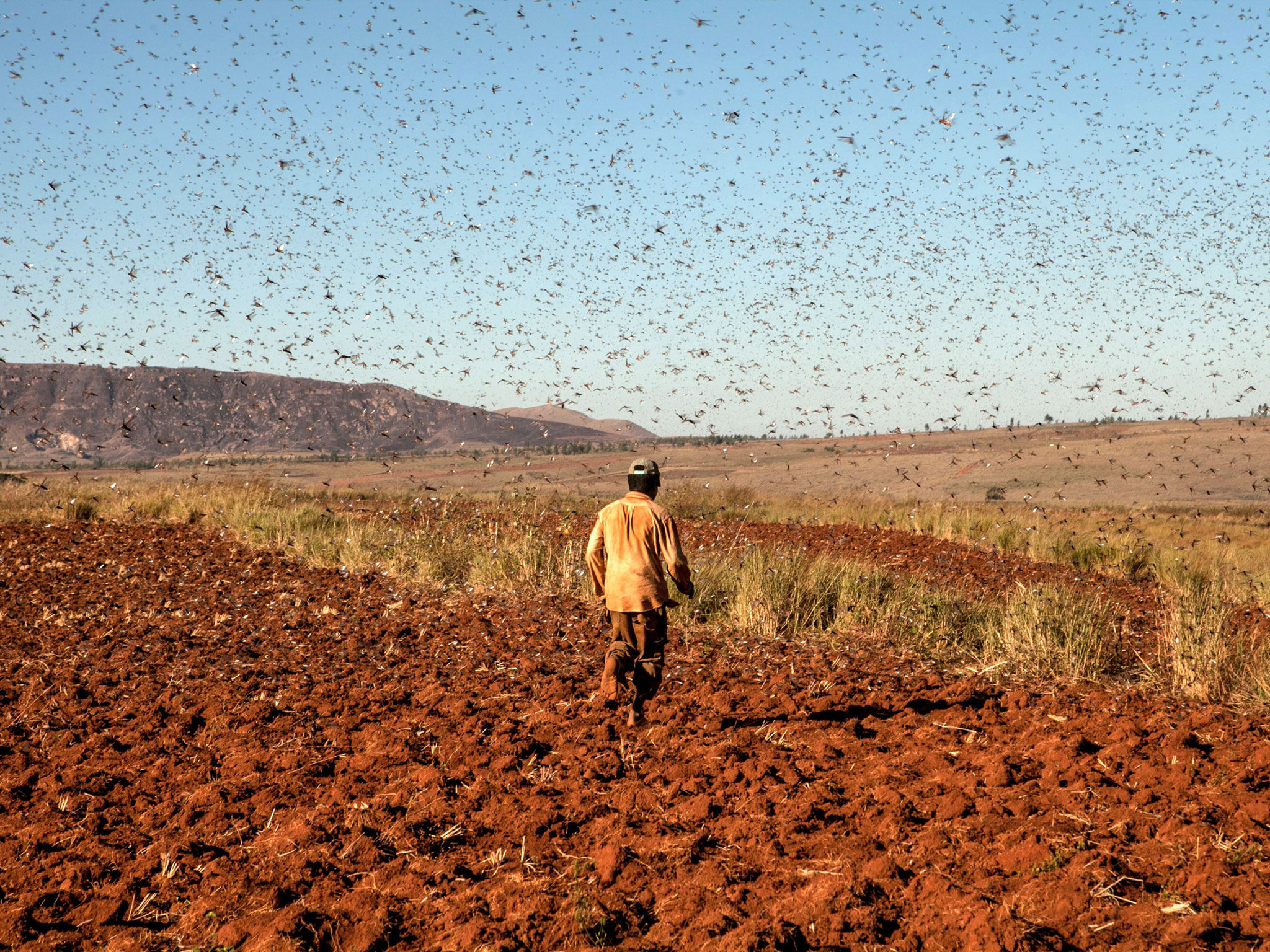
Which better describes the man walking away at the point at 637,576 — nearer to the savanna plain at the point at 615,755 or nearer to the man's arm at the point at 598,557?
the man's arm at the point at 598,557

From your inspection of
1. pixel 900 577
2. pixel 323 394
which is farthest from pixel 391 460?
pixel 323 394

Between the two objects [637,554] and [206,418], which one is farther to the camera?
[206,418]

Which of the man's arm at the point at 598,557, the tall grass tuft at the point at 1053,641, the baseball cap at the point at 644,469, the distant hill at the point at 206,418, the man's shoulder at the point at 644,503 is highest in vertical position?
the distant hill at the point at 206,418

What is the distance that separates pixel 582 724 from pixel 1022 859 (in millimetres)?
2929

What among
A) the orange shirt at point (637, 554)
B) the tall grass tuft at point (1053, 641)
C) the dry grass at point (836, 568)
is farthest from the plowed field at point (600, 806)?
the orange shirt at point (637, 554)

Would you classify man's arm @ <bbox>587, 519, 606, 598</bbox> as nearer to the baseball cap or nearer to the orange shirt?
the orange shirt

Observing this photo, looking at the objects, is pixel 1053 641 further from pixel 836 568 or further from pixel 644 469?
pixel 644 469

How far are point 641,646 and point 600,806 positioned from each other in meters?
1.45

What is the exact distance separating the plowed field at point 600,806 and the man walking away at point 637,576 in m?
0.37

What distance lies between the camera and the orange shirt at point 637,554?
589cm

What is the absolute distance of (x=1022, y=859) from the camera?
3.79 meters

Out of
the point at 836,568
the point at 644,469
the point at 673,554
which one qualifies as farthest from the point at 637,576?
the point at 836,568

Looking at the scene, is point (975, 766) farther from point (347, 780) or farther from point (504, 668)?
point (504, 668)

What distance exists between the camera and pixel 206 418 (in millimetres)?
133750
